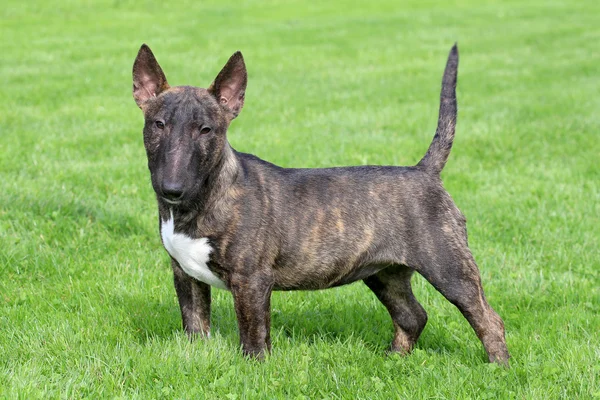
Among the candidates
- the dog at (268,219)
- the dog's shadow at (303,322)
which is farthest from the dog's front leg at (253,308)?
the dog's shadow at (303,322)

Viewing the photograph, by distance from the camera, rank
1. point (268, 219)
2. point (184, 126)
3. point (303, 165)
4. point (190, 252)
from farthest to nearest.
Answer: point (303, 165), point (268, 219), point (190, 252), point (184, 126)

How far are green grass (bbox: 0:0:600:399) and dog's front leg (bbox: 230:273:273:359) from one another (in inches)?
5.1

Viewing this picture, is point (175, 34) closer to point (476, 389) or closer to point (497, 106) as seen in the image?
point (497, 106)

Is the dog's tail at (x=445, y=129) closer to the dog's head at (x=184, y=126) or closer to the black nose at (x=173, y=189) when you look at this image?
the dog's head at (x=184, y=126)

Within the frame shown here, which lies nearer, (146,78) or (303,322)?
(146,78)

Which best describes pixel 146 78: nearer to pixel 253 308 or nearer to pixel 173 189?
pixel 173 189

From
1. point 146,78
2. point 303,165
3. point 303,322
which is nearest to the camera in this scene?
point 146,78

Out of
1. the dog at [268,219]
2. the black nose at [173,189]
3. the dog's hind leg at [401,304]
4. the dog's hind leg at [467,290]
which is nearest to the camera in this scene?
the black nose at [173,189]

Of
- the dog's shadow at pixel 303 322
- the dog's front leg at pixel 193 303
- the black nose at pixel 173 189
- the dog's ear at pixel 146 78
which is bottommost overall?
the dog's shadow at pixel 303 322

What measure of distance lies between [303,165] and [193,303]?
4931 millimetres

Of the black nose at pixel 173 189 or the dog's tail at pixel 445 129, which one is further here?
the dog's tail at pixel 445 129

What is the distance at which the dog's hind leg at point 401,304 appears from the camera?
5789mm

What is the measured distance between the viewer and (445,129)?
5691 millimetres

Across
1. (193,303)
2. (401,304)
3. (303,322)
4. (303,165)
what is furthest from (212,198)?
(303,165)
